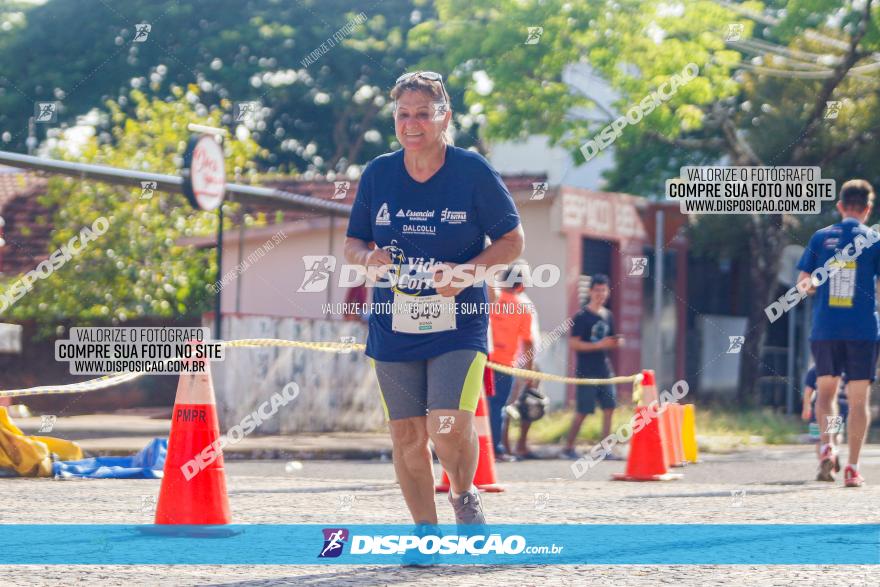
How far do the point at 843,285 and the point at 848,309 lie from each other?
6.4 inches

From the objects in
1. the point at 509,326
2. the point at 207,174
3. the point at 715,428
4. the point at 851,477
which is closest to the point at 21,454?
the point at 509,326

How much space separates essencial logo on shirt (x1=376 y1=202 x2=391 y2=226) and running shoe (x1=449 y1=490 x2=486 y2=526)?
42.6 inches

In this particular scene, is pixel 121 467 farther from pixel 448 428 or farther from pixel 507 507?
pixel 448 428

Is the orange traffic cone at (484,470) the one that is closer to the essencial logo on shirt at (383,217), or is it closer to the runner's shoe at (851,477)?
the runner's shoe at (851,477)

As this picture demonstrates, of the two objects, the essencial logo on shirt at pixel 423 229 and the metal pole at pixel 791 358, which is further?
the metal pole at pixel 791 358

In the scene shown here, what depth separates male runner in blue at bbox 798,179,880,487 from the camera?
958 centimetres

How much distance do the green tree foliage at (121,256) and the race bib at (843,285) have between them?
12.7m

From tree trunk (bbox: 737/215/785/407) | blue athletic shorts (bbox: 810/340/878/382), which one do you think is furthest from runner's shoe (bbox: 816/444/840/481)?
tree trunk (bbox: 737/215/785/407)

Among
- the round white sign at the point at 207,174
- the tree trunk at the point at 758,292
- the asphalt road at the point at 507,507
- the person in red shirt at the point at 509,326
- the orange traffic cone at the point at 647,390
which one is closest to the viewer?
the asphalt road at the point at 507,507

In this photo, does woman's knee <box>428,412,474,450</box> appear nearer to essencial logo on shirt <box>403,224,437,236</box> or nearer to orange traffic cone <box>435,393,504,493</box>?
essencial logo on shirt <box>403,224,437,236</box>

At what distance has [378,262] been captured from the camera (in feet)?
18.3

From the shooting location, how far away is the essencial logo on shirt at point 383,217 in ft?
18.8

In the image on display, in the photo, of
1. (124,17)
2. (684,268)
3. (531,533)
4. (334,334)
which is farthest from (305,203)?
(124,17)

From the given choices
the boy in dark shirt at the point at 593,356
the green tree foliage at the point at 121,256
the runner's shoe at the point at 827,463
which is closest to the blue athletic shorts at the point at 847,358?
the runner's shoe at the point at 827,463
